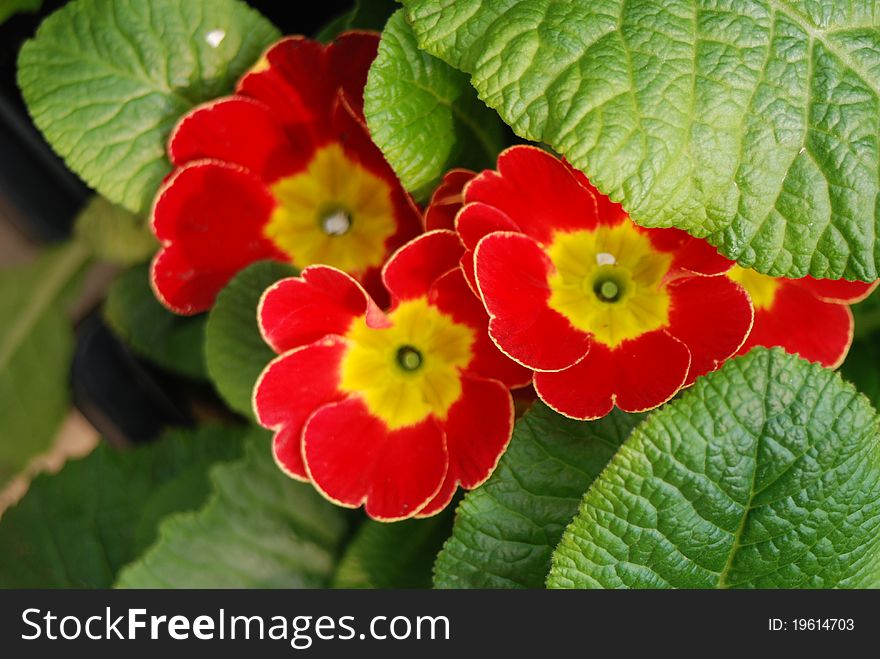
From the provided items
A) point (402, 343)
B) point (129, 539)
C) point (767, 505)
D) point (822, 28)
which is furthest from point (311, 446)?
point (129, 539)

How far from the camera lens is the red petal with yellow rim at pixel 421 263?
2.77 ft

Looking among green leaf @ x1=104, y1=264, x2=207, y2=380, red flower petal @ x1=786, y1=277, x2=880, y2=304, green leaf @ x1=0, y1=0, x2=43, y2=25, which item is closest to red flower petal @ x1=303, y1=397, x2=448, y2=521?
red flower petal @ x1=786, y1=277, x2=880, y2=304

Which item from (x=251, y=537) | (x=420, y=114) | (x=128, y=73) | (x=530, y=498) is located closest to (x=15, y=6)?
(x=128, y=73)

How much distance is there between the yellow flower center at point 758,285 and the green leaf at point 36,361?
3.46 ft

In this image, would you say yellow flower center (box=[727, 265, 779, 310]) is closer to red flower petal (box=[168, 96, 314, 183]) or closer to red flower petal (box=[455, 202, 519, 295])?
red flower petal (box=[455, 202, 519, 295])

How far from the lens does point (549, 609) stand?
0.85 metres

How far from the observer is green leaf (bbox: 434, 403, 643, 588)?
0.88 m

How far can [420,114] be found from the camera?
2.83 feet

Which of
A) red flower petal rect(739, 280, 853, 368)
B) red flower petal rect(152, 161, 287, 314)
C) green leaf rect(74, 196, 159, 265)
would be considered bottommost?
green leaf rect(74, 196, 159, 265)

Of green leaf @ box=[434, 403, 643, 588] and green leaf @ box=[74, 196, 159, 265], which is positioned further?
green leaf @ box=[74, 196, 159, 265]

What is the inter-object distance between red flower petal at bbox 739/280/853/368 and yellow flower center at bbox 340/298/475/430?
0.26 meters

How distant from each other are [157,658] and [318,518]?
26 centimetres

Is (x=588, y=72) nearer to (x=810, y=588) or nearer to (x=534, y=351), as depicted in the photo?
(x=534, y=351)

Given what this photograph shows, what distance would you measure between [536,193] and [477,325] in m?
0.13
